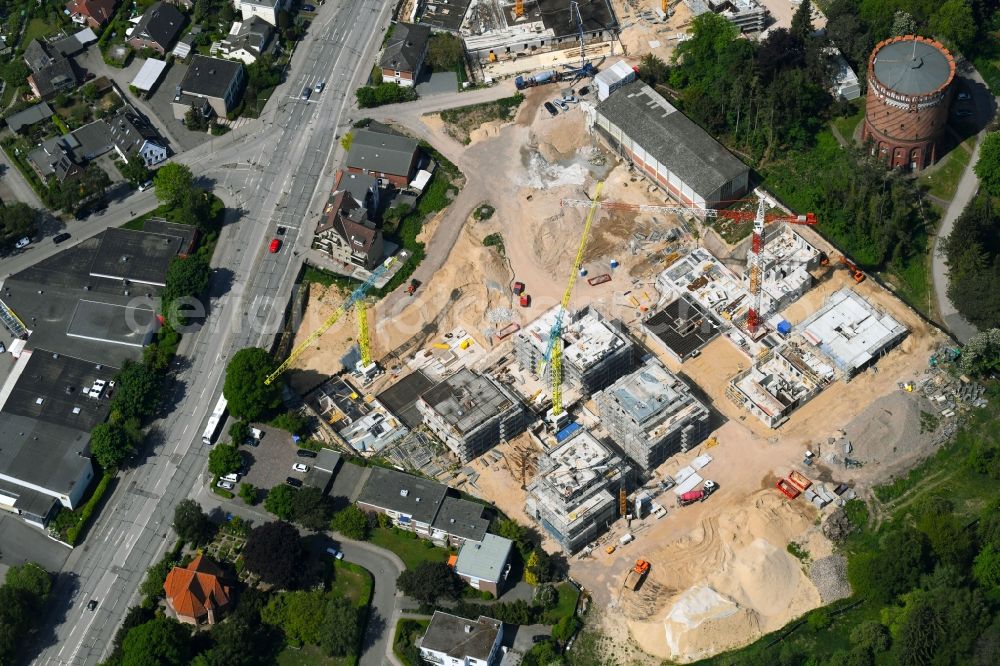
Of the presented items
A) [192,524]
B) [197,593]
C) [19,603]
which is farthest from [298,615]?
[19,603]

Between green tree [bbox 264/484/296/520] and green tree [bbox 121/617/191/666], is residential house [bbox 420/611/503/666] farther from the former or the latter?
green tree [bbox 121/617/191/666]

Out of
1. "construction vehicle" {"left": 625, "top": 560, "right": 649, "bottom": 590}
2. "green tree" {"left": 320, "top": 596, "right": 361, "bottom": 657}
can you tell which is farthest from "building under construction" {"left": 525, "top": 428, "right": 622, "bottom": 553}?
"green tree" {"left": 320, "top": 596, "right": 361, "bottom": 657}

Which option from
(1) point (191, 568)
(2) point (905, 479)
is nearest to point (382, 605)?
(1) point (191, 568)

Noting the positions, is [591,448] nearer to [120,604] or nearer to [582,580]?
[582,580]

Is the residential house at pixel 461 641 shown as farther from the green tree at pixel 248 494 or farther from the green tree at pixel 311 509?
the green tree at pixel 248 494

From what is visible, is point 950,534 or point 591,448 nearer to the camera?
point 950,534

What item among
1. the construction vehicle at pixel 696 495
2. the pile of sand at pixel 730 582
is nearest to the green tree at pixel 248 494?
the pile of sand at pixel 730 582

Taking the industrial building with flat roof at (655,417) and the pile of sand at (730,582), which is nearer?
the pile of sand at (730,582)
